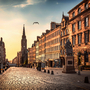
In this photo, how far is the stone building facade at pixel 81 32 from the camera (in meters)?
38.7

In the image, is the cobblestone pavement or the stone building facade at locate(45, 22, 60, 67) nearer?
the cobblestone pavement

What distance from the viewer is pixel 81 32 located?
41.2m

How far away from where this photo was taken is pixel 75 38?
4431 cm

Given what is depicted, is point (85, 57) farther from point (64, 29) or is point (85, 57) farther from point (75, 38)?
point (64, 29)

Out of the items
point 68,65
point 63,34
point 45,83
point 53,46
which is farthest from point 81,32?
point 53,46

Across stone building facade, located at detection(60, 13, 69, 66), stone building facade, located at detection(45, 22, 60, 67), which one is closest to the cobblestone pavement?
stone building facade, located at detection(60, 13, 69, 66)

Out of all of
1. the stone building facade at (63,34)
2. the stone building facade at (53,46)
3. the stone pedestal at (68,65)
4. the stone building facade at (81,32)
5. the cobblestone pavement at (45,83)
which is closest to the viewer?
the cobblestone pavement at (45,83)

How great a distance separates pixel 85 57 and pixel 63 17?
22.1m

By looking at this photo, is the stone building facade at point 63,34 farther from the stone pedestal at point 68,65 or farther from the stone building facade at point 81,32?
the stone pedestal at point 68,65

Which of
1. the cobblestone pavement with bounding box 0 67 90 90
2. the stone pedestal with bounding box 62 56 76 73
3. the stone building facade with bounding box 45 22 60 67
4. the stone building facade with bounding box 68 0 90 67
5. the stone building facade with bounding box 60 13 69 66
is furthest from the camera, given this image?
the stone building facade with bounding box 45 22 60 67

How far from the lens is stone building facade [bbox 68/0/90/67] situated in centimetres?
3866

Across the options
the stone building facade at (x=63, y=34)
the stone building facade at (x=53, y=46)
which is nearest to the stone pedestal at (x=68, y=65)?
the stone building facade at (x=63, y=34)

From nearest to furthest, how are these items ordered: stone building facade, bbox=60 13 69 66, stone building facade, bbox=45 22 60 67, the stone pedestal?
1. the stone pedestal
2. stone building facade, bbox=60 13 69 66
3. stone building facade, bbox=45 22 60 67

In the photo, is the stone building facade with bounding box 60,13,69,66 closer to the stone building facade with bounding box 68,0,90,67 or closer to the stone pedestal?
the stone building facade with bounding box 68,0,90,67
